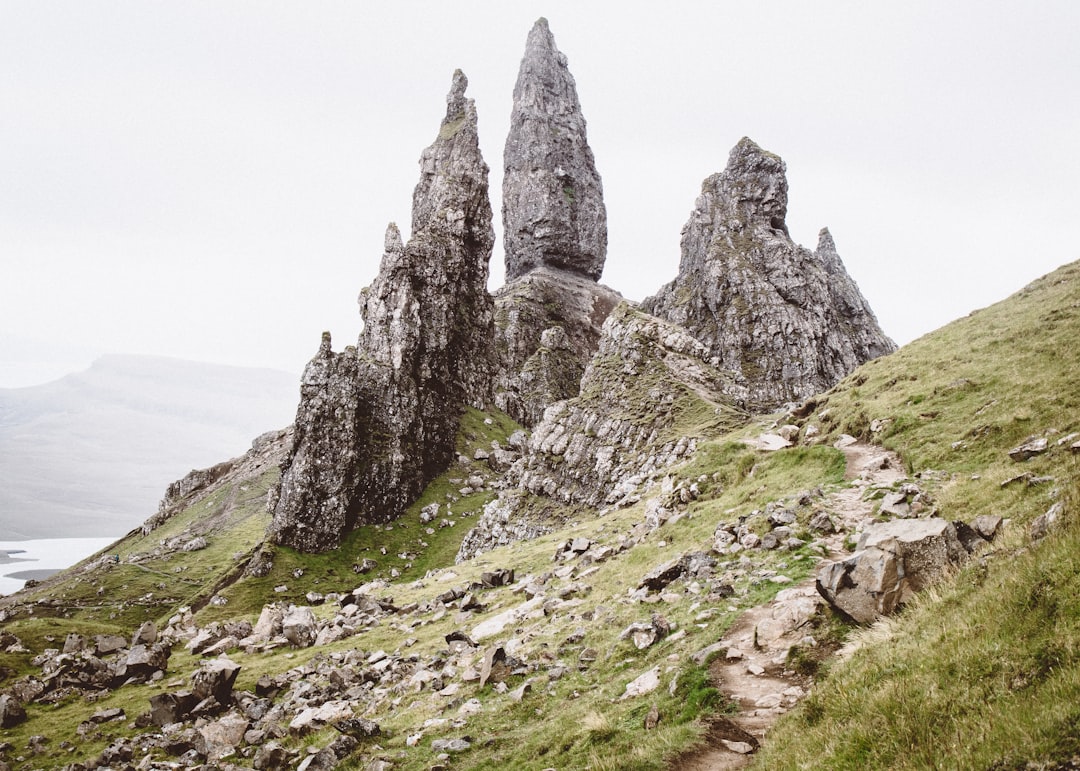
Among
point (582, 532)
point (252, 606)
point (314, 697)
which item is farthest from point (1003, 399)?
point (252, 606)

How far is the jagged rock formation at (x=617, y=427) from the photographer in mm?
69750

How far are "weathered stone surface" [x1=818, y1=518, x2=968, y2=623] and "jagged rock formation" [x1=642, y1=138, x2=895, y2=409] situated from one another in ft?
317

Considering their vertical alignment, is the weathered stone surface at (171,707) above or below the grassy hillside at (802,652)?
below

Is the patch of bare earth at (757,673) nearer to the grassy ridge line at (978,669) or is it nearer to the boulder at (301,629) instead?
the grassy ridge line at (978,669)

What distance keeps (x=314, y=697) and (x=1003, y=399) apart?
3757cm

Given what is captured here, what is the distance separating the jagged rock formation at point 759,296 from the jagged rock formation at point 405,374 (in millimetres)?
57364

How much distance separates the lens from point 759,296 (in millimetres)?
121062

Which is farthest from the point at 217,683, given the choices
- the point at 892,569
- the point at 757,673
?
the point at 892,569

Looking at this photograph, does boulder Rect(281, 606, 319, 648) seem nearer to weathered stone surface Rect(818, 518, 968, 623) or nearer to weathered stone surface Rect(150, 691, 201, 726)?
weathered stone surface Rect(150, 691, 201, 726)

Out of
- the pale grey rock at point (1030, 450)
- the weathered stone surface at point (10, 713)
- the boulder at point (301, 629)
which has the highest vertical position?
the pale grey rock at point (1030, 450)

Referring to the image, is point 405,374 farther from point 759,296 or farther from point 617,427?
point 759,296

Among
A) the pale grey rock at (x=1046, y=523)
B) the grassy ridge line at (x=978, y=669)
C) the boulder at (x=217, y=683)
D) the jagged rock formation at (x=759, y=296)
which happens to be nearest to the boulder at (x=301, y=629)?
the boulder at (x=217, y=683)

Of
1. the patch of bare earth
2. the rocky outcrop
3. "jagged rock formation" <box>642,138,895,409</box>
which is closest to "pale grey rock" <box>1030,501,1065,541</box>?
the patch of bare earth

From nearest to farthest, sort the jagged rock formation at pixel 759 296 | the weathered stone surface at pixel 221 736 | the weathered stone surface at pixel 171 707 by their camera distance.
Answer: the weathered stone surface at pixel 221 736 < the weathered stone surface at pixel 171 707 < the jagged rock formation at pixel 759 296
